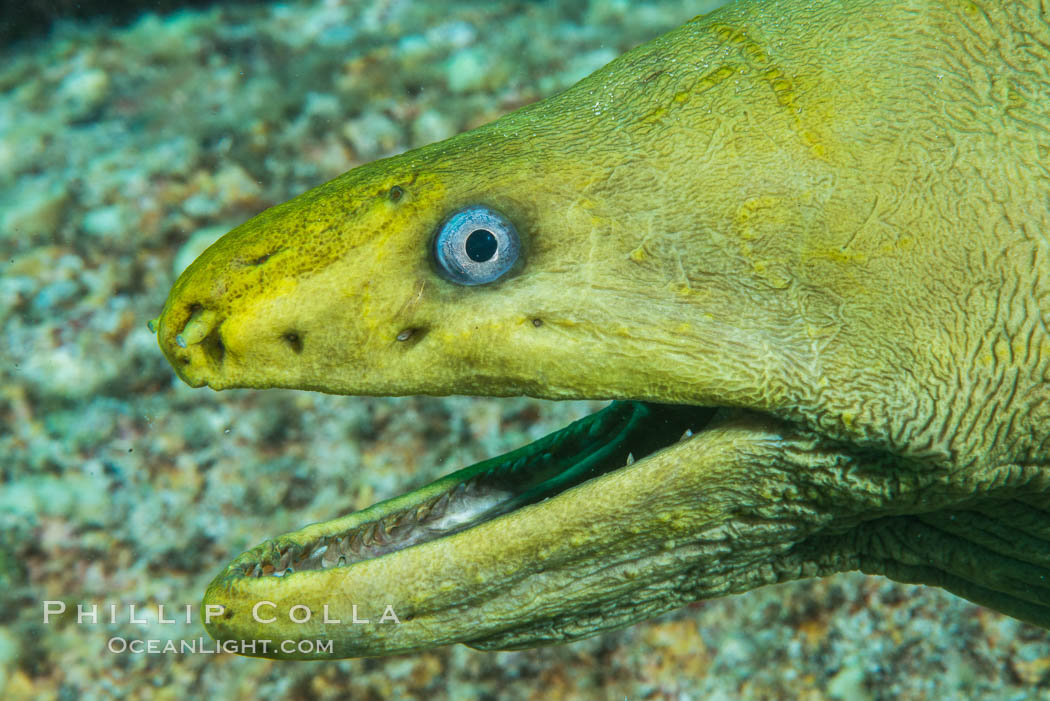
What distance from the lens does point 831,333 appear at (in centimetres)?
170

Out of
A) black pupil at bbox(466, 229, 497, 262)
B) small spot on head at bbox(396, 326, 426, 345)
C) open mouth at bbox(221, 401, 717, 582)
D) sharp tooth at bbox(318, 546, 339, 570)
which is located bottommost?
sharp tooth at bbox(318, 546, 339, 570)

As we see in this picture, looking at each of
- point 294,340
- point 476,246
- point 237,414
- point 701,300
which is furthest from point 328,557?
point 237,414

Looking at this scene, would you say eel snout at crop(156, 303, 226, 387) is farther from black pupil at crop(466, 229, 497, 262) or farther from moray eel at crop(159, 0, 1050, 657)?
black pupil at crop(466, 229, 497, 262)

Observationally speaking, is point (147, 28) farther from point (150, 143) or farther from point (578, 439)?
point (578, 439)

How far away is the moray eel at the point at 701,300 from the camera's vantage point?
1.69 m

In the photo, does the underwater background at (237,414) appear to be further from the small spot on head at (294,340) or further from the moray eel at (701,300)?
the small spot on head at (294,340)

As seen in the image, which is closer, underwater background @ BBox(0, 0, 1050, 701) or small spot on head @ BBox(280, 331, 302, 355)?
small spot on head @ BBox(280, 331, 302, 355)

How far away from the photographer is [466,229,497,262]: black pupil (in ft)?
5.72

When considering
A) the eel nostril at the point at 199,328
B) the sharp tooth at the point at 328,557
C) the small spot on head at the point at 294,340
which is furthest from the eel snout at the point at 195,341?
the sharp tooth at the point at 328,557

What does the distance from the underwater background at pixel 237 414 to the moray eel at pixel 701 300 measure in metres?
1.60

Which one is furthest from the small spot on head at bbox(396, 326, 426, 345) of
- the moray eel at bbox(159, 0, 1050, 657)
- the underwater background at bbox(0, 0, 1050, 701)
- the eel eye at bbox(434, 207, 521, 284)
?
the underwater background at bbox(0, 0, 1050, 701)

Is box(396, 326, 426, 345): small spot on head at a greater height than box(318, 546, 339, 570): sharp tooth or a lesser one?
greater

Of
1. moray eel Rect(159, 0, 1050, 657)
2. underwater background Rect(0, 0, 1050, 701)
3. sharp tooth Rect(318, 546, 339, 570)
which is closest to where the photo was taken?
moray eel Rect(159, 0, 1050, 657)

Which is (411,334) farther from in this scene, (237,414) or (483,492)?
(237,414)
